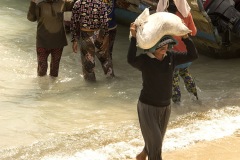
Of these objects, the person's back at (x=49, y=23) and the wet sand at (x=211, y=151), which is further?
the person's back at (x=49, y=23)

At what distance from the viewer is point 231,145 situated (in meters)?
4.79

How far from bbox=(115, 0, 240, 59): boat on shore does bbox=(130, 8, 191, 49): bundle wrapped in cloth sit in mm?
3364

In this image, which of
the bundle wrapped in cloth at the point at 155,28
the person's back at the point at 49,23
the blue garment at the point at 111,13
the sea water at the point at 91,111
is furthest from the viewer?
the blue garment at the point at 111,13

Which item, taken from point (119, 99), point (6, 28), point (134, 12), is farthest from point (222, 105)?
point (6, 28)

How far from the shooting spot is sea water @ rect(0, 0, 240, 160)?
4.98 metres

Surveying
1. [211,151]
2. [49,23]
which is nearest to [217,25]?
[49,23]

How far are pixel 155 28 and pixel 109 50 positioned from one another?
368 centimetres

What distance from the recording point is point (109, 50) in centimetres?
739

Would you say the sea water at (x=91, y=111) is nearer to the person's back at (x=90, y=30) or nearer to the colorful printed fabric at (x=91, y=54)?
the colorful printed fabric at (x=91, y=54)

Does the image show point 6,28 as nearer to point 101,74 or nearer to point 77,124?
point 101,74

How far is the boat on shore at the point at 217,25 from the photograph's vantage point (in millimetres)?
7409

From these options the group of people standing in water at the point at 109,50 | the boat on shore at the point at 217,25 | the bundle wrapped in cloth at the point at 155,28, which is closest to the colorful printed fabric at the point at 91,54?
the group of people standing in water at the point at 109,50

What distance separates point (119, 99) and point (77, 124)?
3.45 ft

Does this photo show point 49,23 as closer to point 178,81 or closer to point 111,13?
point 111,13
